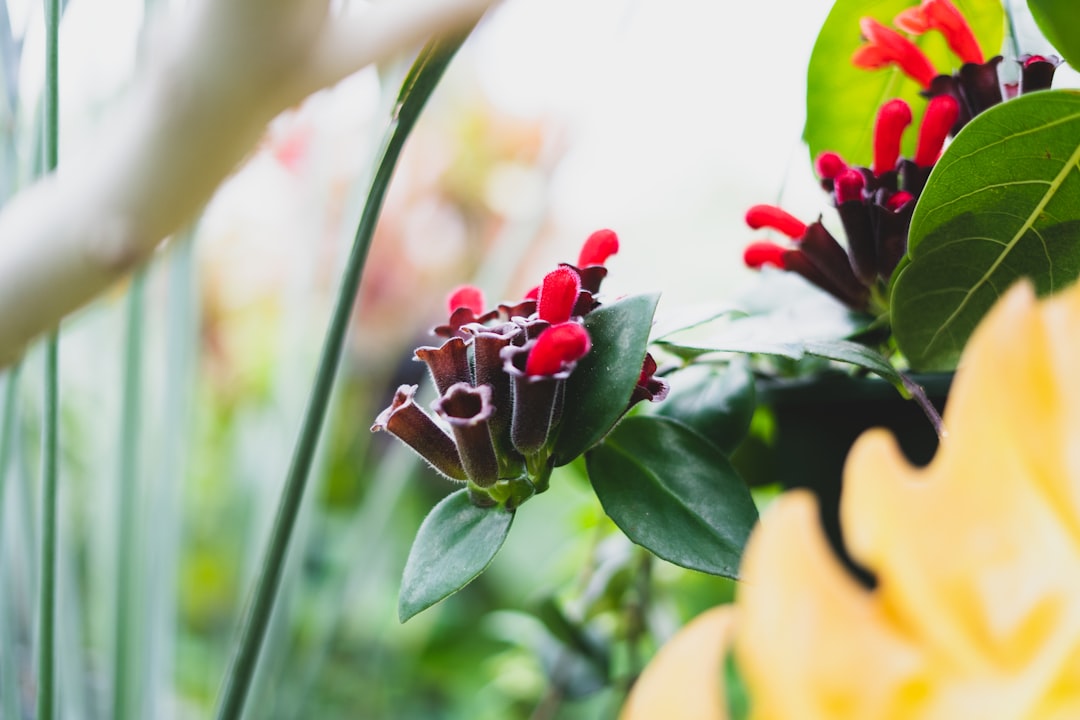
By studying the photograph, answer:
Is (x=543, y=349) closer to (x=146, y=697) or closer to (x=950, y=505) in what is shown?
(x=950, y=505)

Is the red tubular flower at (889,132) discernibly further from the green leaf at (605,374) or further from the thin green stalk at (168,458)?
the thin green stalk at (168,458)

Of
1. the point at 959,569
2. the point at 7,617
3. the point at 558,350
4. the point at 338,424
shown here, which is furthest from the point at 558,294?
the point at 338,424

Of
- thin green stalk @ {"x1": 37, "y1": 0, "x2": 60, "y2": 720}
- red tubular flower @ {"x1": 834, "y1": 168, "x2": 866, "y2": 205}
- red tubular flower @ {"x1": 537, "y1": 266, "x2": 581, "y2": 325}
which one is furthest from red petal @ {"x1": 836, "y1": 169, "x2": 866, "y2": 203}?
thin green stalk @ {"x1": 37, "y1": 0, "x2": 60, "y2": 720}

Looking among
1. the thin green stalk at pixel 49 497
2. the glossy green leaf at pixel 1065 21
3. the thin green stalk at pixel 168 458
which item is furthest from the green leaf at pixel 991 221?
the thin green stalk at pixel 168 458

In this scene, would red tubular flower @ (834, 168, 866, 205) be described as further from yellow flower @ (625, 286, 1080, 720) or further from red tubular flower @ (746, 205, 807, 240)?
yellow flower @ (625, 286, 1080, 720)

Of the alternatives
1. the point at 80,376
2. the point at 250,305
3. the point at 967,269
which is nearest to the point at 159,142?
the point at 967,269
